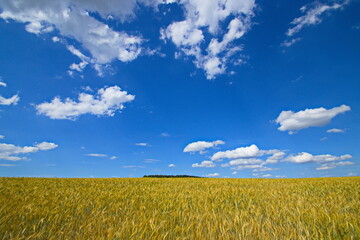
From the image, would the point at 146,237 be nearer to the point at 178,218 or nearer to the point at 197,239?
the point at 197,239

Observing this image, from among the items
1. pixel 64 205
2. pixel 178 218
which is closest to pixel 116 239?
pixel 178 218

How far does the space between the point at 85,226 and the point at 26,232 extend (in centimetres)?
60

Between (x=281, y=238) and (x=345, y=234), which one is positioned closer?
(x=281, y=238)

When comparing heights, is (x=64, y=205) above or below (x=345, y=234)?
above

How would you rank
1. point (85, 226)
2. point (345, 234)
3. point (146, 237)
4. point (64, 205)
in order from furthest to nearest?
point (64, 205) → point (85, 226) → point (345, 234) → point (146, 237)

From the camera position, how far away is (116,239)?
6.26 feet

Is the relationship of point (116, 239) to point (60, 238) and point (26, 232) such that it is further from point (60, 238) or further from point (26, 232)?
point (26, 232)

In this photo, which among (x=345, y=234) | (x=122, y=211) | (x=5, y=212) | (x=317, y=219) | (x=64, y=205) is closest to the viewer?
(x=345, y=234)

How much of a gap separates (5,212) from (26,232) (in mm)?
1000

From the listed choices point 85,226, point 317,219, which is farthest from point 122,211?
point 317,219

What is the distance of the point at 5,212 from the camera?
2816mm

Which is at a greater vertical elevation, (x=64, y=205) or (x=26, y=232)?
(x=64, y=205)

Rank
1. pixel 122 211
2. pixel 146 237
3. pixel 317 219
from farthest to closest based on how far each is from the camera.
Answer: pixel 122 211 < pixel 317 219 < pixel 146 237

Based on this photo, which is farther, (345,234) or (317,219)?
(317,219)
